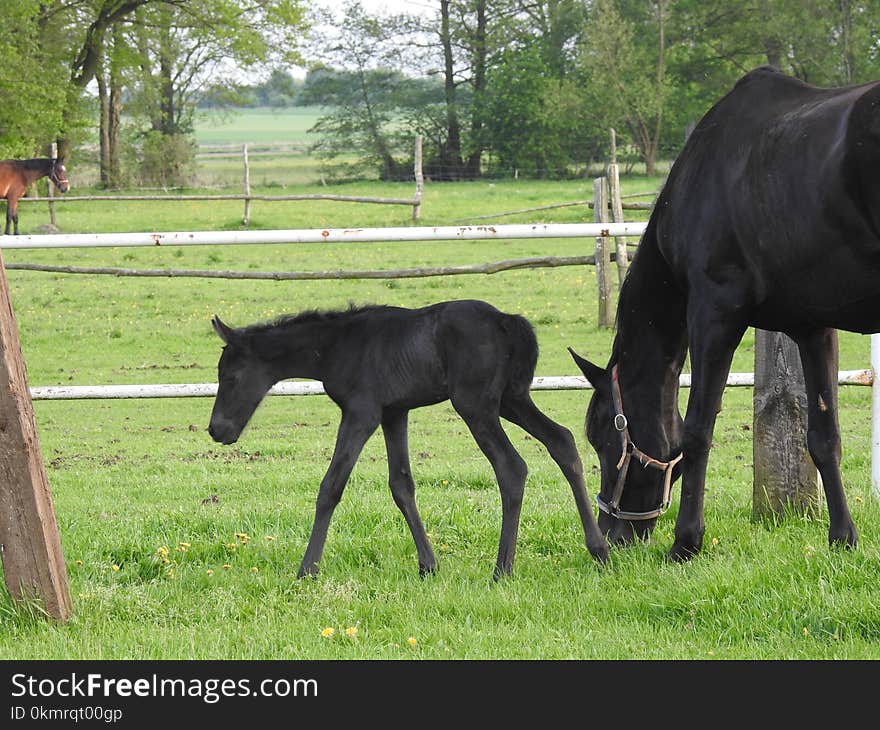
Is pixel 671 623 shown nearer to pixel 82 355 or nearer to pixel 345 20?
pixel 82 355

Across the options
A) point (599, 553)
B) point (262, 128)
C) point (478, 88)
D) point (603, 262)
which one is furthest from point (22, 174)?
point (262, 128)

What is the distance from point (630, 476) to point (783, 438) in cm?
87

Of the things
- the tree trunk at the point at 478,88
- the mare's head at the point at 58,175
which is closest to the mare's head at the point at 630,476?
the mare's head at the point at 58,175

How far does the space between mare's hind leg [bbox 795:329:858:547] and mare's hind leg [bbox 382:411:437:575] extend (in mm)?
1592

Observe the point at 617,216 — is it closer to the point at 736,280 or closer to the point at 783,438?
the point at 783,438

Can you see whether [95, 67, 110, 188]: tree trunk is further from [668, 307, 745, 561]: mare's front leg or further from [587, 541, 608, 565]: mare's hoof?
[668, 307, 745, 561]: mare's front leg

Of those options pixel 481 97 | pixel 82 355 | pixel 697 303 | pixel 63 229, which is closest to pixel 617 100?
pixel 481 97

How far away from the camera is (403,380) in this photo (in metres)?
4.50

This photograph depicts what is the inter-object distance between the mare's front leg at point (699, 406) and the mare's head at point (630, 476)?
232mm

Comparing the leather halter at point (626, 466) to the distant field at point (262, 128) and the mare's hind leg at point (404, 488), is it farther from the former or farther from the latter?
the distant field at point (262, 128)

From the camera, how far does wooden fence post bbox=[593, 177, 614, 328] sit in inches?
535

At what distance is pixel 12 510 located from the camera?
393cm

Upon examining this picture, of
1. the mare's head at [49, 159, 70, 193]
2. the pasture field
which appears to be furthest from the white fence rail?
the mare's head at [49, 159, 70, 193]

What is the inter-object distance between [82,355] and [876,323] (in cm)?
1069
